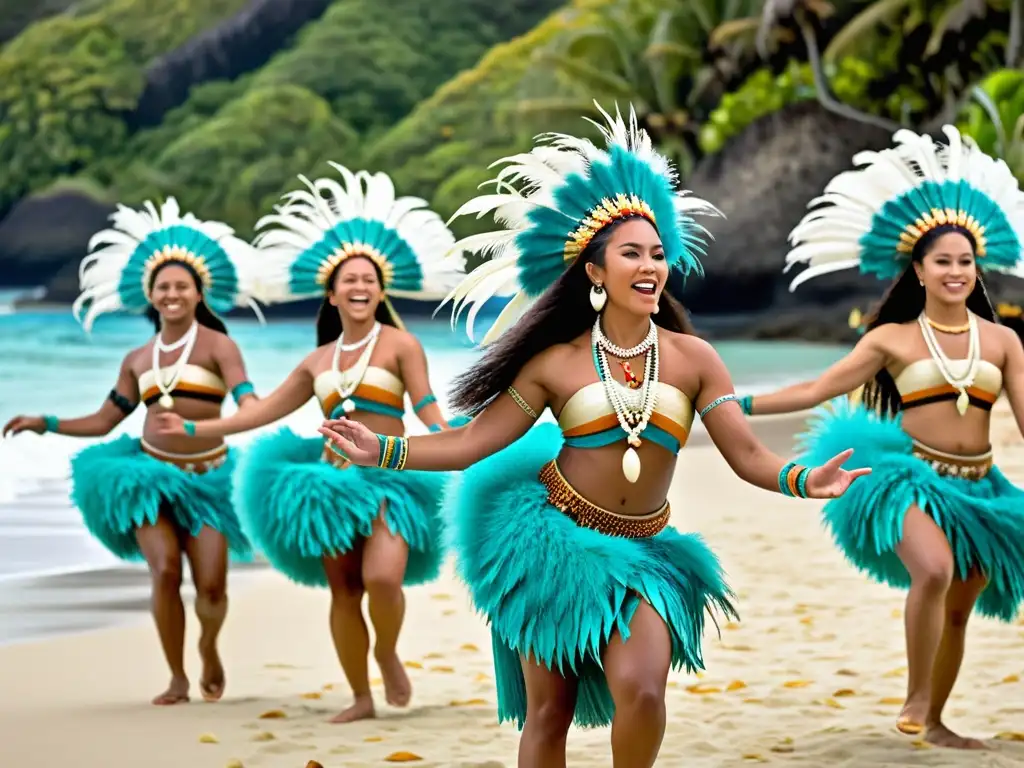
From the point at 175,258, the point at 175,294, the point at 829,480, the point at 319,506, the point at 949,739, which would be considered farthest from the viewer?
the point at 175,258

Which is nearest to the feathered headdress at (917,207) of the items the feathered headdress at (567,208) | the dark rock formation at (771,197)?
the feathered headdress at (567,208)

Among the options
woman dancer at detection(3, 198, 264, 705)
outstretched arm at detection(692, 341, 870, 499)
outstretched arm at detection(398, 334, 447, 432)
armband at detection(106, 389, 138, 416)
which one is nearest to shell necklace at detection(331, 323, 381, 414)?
outstretched arm at detection(398, 334, 447, 432)

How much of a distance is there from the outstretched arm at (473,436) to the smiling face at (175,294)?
241cm

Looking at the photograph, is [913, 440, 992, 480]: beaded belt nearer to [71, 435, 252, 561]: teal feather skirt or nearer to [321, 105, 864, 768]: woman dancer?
[321, 105, 864, 768]: woman dancer

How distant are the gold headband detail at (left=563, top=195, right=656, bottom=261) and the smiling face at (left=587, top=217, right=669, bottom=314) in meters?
0.03

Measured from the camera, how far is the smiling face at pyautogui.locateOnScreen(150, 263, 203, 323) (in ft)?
18.9

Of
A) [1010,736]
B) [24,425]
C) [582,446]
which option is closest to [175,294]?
[24,425]

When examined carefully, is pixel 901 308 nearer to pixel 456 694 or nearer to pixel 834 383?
pixel 834 383

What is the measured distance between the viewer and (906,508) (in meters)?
4.58

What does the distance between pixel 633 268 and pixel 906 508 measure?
155 centimetres

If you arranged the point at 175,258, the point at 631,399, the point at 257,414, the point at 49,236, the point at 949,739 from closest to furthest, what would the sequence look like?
1. the point at 631,399
2. the point at 949,739
3. the point at 257,414
4. the point at 175,258
5. the point at 49,236

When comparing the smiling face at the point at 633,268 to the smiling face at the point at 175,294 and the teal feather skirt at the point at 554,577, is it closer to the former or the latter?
the teal feather skirt at the point at 554,577

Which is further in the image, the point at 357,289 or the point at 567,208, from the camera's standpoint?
the point at 357,289

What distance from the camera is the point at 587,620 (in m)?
3.31
